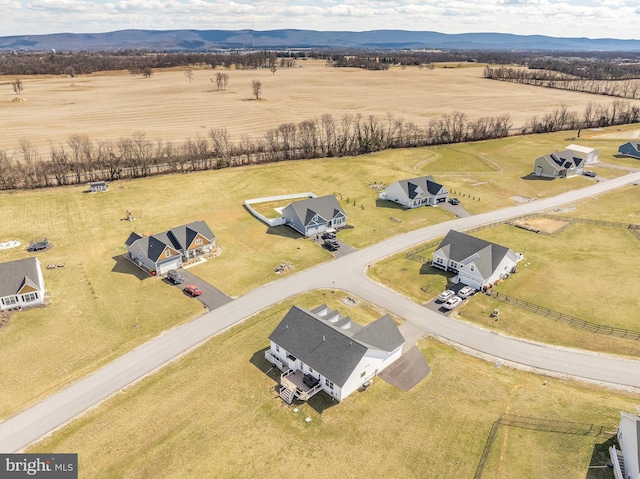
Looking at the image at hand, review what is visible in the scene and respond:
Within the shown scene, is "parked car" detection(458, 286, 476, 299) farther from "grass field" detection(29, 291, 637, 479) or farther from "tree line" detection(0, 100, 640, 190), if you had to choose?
"tree line" detection(0, 100, 640, 190)

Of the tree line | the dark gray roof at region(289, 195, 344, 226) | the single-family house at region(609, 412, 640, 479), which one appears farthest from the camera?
the tree line

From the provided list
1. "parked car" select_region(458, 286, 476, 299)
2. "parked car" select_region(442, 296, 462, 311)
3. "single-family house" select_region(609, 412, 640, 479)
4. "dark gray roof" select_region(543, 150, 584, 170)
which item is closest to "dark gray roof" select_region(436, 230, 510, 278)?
"parked car" select_region(458, 286, 476, 299)

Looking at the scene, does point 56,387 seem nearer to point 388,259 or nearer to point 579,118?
point 388,259

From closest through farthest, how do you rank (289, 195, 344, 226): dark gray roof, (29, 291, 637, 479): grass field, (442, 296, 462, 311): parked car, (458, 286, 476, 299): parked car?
(29, 291, 637, 479): grass field, (442, 296, 462, 311): parked car, (458, 286, 476, 299): parked car, (289, 195, 344, 226): dark gray roof

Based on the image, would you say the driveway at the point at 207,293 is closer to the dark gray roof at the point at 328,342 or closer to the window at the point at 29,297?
the dark gray roof at the point at 328,342

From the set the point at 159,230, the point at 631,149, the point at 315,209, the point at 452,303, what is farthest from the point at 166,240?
the point at 631,149
